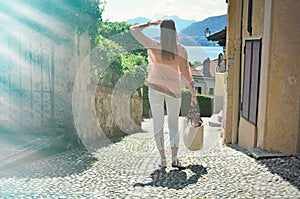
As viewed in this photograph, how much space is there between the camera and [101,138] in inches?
279

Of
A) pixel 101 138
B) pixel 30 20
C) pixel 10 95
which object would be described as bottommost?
pixel 101 138

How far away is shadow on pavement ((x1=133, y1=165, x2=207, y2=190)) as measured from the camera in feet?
12.9

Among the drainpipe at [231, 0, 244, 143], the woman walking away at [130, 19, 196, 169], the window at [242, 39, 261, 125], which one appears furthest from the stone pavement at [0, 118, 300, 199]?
the drainpipe at [231, 0, 244, 143]

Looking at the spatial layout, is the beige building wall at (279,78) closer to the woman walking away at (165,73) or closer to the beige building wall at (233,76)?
the woman walking away at (165,73)

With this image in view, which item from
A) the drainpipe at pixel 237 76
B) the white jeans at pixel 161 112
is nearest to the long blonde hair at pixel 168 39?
the white jeans at pixel 161 112

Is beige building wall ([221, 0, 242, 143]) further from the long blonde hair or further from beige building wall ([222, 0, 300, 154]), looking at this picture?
the long blonde hair

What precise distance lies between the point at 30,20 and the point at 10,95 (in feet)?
4.13

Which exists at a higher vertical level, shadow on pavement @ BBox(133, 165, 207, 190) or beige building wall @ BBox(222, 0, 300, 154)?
beige building wall @ BBox(222, 0, 300, 154)

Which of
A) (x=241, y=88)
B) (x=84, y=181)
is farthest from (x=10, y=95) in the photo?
(x=241, y=88)

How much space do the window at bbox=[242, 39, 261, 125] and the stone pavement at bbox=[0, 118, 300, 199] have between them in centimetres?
112

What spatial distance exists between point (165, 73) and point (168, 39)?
1.34 feet

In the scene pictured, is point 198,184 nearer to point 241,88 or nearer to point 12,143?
point 12,143

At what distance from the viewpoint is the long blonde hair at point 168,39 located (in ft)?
14.4

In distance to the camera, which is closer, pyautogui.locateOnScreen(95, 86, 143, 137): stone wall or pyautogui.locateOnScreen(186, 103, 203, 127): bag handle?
pyautogui.locateOnScreen(186, 103, 203, 127): bag handle
